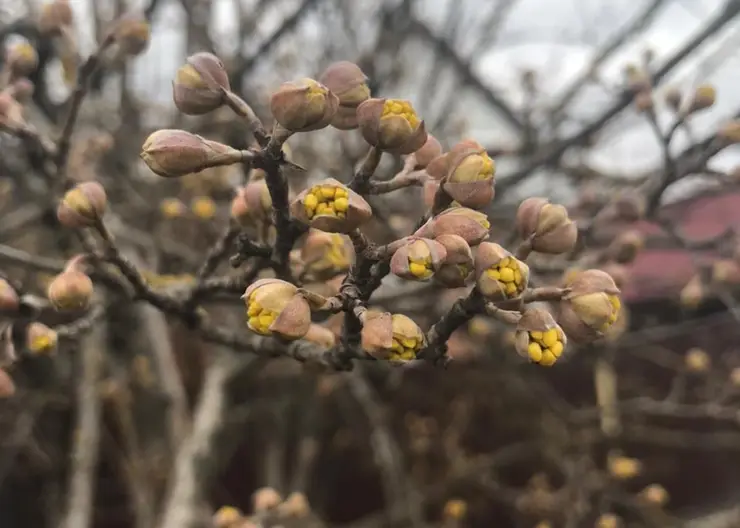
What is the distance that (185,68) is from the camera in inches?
25.9

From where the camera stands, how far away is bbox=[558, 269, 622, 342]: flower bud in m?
Answer: 0.63

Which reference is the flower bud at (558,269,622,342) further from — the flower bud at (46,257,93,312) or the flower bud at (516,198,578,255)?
the flower bud at (46,257,93,312)

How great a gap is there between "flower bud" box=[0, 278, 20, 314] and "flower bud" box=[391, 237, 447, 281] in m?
0.48

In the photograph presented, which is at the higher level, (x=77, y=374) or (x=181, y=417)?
(x=77, y=374)

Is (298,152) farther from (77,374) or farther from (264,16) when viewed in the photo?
(77,374)

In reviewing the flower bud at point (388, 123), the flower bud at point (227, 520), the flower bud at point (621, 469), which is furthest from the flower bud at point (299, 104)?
the flower bud at point (621, 469)

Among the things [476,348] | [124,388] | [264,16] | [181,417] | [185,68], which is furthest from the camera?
[264,16]

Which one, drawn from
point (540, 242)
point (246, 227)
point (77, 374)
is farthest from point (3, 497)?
point (540, 242)

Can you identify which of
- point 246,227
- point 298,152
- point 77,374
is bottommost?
point 246,227

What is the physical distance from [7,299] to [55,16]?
55cm

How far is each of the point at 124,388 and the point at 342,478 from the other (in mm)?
1075

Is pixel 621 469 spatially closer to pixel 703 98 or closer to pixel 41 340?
pixel 703 98

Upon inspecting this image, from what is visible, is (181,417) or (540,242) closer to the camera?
(540,242)

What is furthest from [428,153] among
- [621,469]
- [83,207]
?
[621,469]
